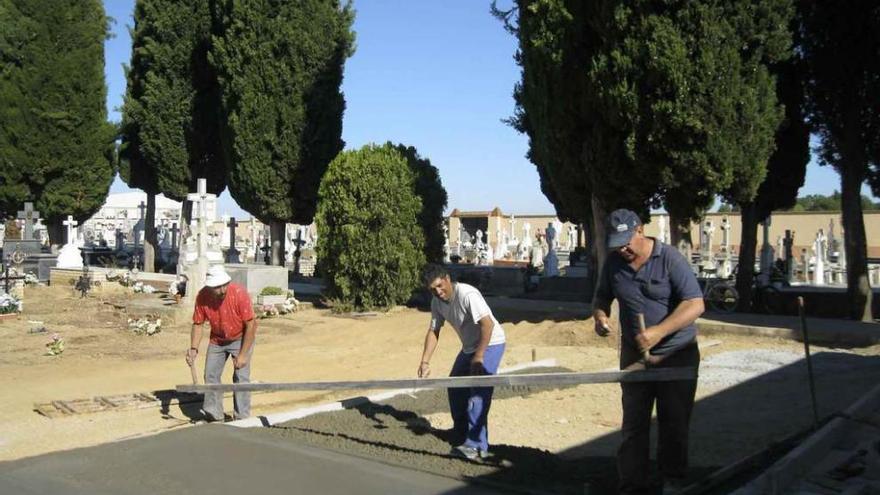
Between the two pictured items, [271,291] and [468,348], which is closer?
[468,348]

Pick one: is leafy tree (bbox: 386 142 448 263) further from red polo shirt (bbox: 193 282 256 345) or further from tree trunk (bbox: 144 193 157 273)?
tree trunk (bbox: 144 193 157 273)

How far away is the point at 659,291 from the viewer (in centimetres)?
459

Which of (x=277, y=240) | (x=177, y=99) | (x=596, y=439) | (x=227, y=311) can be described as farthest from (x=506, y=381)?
(x=177, y=99)

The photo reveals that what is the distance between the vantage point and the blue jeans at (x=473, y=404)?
589cm

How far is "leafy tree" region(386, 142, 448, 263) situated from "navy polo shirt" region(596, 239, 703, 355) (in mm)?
14405

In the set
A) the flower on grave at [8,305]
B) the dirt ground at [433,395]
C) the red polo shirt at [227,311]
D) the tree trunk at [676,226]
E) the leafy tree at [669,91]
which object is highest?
the leafy tree at [669,91]

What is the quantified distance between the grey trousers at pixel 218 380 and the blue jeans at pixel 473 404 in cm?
240

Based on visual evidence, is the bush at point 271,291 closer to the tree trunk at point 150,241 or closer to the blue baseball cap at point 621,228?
the tree trunk at point 150,241

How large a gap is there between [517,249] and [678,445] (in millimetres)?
33815

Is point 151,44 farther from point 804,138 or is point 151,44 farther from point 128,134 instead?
point 804,138

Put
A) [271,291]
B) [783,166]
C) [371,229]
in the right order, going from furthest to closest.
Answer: [271,291] → [371,229] → [783,166]

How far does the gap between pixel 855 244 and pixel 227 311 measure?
11286mm

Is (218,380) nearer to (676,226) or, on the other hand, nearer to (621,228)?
(621,228)

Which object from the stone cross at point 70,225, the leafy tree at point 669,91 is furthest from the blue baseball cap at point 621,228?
the stone cross at point 70,225
